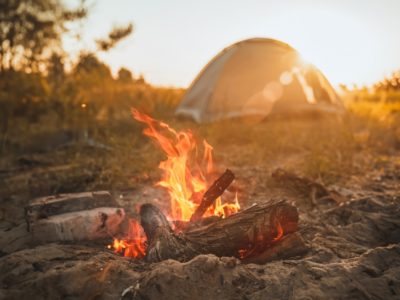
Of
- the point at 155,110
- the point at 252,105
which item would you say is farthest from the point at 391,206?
the point at 155,110

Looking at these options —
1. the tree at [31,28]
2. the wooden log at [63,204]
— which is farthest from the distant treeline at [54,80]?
the wooden log at [63,204]

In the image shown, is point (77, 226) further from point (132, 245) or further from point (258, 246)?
point (258, 246)

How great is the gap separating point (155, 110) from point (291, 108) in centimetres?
392

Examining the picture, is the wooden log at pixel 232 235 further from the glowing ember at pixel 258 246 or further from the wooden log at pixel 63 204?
the wooden log at pixel 63 204

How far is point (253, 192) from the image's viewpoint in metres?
4.92

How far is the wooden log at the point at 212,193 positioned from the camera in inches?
135

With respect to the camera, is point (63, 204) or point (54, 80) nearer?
point (63, 204)

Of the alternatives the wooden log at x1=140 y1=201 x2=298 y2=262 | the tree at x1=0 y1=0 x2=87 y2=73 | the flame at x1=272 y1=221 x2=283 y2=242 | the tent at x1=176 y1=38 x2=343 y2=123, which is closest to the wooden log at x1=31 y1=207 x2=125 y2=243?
the wooden log at x1=140 y1=201 x2=298 y2=262

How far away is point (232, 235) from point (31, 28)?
12405 millimetres

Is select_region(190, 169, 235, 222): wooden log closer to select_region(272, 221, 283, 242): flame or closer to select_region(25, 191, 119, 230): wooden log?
select_region(272, 221, 283, 242): flame

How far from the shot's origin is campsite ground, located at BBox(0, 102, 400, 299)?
2.31 meters

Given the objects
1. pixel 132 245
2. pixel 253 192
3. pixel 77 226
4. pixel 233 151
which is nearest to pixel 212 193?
pixel 132 245

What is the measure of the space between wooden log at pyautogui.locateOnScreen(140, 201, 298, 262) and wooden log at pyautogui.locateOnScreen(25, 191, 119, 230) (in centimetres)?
90

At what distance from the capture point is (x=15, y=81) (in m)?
11.0
